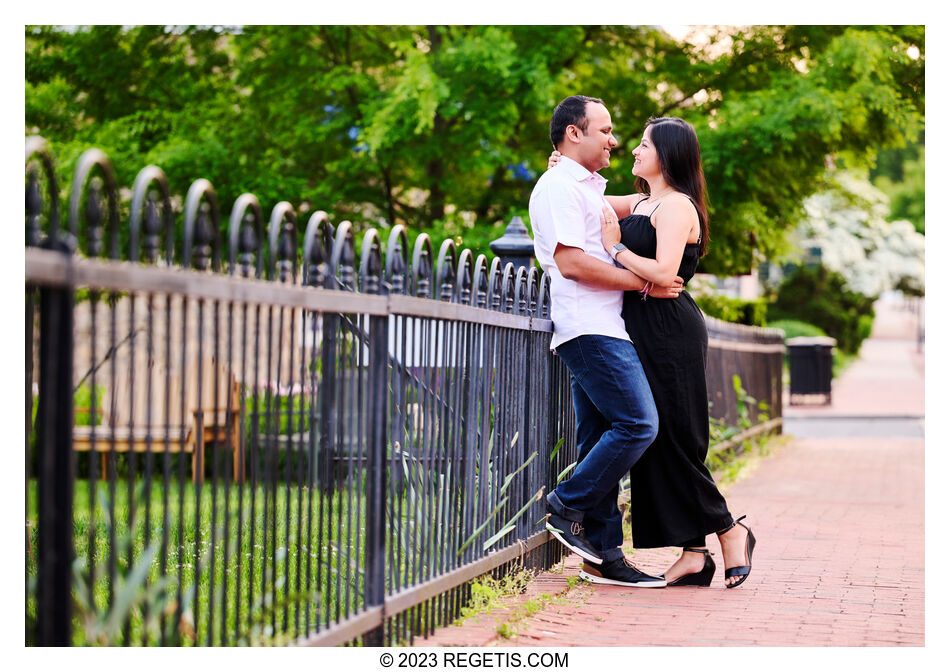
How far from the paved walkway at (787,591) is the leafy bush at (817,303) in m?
27.3

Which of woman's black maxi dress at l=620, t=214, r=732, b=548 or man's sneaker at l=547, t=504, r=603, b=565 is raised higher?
woman's black maxi dress at l=620, t=214, r=732, b=548

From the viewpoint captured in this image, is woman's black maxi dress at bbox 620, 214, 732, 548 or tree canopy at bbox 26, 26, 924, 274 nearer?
woman's black maxi dress at bbox 620, 214, 732, 548

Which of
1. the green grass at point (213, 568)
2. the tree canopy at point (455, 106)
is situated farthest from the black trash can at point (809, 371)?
the green grass at point (213, 568)

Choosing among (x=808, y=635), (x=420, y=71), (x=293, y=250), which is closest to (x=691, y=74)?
(x=420, y=71)

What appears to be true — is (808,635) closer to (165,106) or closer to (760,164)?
(760,164)

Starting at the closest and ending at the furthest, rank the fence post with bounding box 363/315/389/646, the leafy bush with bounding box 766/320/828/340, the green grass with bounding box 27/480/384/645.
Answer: the green grass with bounding box 27/480/384/645 < the fence post with bounding box 363/315/389/646 < the leafy bush with bounding box 766/320/828/340

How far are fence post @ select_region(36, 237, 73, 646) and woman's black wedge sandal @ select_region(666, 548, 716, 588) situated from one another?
3.18 metres

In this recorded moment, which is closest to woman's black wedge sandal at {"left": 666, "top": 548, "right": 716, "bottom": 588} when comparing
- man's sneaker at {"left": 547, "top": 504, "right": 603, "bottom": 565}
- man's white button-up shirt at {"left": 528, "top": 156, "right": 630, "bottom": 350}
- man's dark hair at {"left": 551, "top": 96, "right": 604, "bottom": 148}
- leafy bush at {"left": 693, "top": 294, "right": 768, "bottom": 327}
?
man's sneaker at {"left": 547, "top": 504, "right": 603, "bottom": 565}

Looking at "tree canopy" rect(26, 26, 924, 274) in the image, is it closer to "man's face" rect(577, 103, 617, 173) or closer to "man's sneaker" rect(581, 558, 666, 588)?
"man's face" rect(577, 103, 617, 173)

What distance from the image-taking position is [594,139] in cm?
457

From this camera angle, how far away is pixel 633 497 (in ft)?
15.4

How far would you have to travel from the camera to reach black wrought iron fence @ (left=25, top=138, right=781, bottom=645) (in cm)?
222

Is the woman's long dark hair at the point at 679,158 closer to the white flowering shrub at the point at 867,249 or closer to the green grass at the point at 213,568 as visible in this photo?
the green grass at the point at 213,568

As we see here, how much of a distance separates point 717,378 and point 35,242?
27.0 ft
